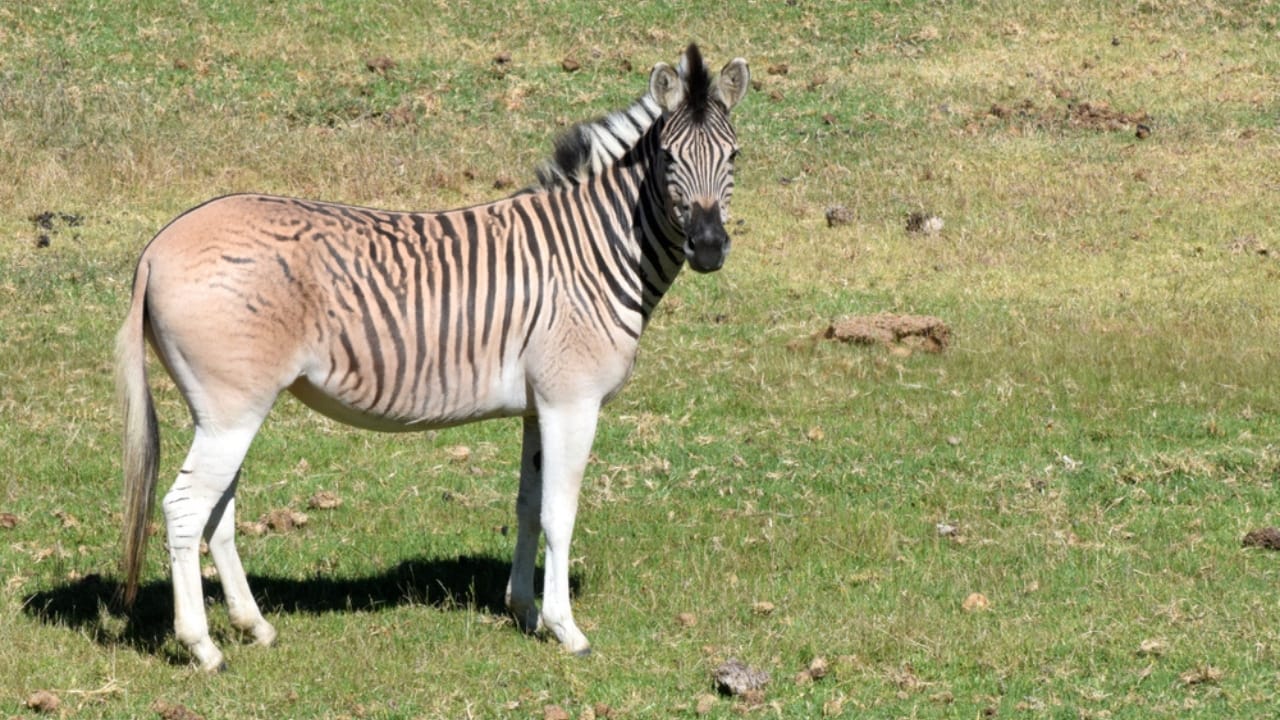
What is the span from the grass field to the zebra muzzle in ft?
6.57

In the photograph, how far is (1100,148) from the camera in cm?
1984

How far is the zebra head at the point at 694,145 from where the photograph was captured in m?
7.76

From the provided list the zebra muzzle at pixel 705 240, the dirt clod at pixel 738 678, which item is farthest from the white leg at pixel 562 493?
the zebra muzzle at pixel 705 240

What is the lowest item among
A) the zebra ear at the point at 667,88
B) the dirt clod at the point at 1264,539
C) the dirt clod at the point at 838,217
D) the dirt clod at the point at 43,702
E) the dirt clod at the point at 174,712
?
the dirt clod at the point at 838,217

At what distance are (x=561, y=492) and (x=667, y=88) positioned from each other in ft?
6.95

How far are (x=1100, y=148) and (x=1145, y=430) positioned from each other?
8893 millimetres

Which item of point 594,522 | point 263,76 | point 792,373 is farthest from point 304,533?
point 263,76

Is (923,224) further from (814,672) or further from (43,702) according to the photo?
(43,702)

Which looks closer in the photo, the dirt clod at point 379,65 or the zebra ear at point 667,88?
the zebra ear at point 667,88

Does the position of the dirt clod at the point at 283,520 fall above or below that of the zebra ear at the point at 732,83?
below

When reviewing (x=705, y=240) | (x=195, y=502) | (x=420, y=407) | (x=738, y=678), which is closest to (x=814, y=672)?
(x=738, y=678)

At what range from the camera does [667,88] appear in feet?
Result: 25.9

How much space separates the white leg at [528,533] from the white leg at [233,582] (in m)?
1.32

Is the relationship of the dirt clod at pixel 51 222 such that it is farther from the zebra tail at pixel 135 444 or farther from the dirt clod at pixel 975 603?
the dirt clod at pixel 975 603
